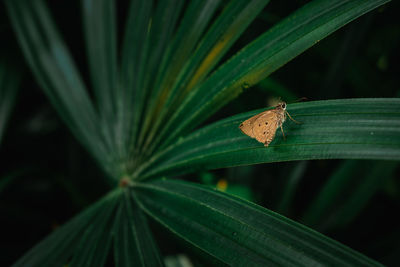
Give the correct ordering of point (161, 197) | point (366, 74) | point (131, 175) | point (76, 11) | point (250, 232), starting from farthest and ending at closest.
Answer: point (76, 11), point (366, 74), point (131, 175), point (161, 197), point (250, 232)

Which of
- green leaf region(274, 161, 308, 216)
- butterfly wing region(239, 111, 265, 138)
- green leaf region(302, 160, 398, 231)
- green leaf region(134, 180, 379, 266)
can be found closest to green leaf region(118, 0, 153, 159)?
green leaf region(134, 180, 379, 266)

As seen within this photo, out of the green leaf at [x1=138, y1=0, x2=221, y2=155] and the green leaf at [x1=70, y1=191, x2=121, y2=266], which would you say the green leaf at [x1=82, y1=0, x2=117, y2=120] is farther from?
the green leaf at [x1=70, y1=191, x2=121, y2=266]

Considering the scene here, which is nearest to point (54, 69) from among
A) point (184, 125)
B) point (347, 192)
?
point (184, 125)

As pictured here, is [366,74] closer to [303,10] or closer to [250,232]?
[303,10]

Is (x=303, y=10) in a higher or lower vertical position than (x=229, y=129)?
higher

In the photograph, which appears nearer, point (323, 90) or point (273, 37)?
point (273, 37)

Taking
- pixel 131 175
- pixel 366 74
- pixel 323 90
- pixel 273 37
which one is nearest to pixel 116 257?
pixel 131 175
